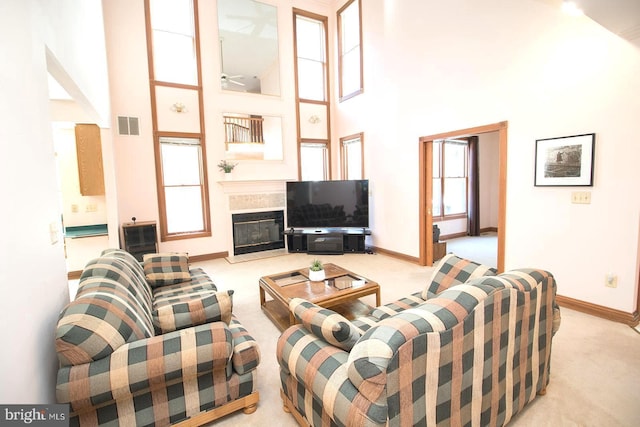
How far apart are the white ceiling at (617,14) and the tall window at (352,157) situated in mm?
4017

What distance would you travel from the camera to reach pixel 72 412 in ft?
4.86

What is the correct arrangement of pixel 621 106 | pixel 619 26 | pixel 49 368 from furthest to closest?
pixel 621 106 → pixel 619 26 → pixel 49 368

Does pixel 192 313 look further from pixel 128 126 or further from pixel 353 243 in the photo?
pixel 128 126

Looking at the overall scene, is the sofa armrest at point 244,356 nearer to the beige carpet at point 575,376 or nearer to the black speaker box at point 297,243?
the beige carpet at point 575,376

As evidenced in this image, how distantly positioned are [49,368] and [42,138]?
126cm

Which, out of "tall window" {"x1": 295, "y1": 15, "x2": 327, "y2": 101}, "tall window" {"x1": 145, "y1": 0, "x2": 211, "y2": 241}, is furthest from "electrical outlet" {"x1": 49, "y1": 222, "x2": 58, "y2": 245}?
"tall window" {"x1": 295, "y1": 15, "x2": 327, "y2": 101}

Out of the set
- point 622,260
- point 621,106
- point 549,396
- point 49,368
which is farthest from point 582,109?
point 49,368

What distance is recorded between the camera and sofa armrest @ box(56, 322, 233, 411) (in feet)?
4.77

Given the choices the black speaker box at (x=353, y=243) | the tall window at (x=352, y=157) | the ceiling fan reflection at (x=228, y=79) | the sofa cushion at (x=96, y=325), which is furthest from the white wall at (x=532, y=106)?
the sofa cushion at (x=96, y=325)

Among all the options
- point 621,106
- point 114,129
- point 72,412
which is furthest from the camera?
point 114,129

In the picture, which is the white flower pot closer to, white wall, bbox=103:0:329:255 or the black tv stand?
the black tv stand

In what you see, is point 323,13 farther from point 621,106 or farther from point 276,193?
point 621,106

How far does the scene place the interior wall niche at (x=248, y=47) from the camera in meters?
5.80

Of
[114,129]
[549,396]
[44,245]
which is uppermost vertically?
[114,129]
